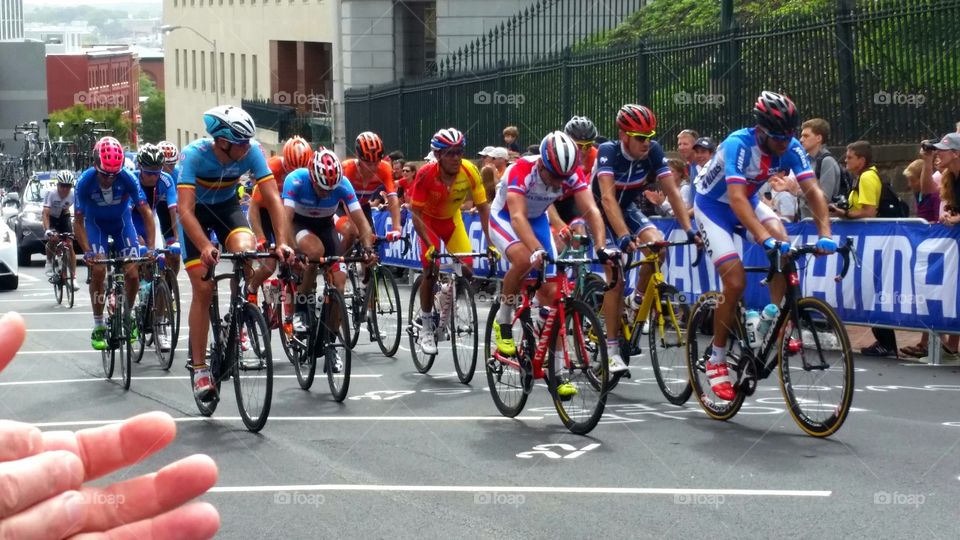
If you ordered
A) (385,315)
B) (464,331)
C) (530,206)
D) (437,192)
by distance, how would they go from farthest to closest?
(385,315)
(437,192)
(464,331)
(530,206)

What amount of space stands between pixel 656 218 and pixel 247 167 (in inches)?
252

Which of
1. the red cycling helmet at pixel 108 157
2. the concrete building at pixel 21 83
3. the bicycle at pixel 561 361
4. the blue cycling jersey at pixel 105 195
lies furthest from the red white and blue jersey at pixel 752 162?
the concrete building at pixel 21 83

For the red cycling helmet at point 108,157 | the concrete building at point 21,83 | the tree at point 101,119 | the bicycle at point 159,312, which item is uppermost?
the concrete building at point 21,83

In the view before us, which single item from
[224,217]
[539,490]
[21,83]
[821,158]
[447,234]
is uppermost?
[21,83]

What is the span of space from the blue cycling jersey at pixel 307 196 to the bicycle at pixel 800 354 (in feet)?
12.4

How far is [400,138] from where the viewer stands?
108ft

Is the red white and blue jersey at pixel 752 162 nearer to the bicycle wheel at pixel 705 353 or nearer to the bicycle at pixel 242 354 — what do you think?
the bicycle wheel at pixel 705 353

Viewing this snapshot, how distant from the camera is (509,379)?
9680 mm

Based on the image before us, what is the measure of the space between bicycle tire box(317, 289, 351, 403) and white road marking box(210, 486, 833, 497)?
2.93 metres

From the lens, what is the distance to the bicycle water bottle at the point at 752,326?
8.91 m

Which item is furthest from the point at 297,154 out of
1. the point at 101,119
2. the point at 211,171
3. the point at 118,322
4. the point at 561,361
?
the point at 101,119

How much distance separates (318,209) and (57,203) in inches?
499

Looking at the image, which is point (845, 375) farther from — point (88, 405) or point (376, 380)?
point (88, 405)

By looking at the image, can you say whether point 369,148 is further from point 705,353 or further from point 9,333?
point 9,333
